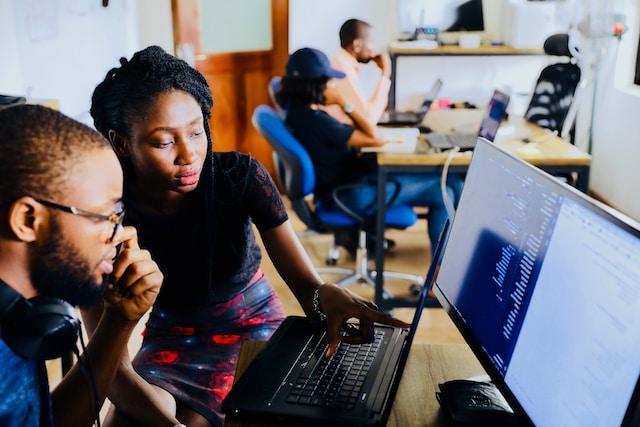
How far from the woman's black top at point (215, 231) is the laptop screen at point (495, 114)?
51.5 inches

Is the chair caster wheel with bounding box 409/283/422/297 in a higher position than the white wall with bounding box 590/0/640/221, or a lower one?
lower

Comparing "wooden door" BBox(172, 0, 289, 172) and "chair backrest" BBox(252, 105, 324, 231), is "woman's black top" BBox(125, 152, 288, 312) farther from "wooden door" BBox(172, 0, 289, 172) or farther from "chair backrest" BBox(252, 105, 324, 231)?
"wooden door" BBox(172, 0, 289, 172)

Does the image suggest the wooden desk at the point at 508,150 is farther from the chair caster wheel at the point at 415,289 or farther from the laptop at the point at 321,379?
the laptop at the point at 321,379

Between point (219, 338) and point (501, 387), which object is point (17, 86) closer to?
point (219, 338)

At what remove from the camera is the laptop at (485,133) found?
2.57 m

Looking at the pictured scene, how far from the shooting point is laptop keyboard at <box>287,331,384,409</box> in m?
1.01

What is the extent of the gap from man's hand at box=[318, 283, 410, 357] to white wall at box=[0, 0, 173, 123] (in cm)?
169

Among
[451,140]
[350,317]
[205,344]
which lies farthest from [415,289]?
[350,317]

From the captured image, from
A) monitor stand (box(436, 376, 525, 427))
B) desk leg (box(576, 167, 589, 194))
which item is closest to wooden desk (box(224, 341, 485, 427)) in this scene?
monitor stand (box(436, 376, 525, 427))

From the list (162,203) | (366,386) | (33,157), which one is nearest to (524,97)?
(162,203)

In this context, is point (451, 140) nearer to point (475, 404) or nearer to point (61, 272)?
point (475, 404)

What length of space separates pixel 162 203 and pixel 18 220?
2.16 feet

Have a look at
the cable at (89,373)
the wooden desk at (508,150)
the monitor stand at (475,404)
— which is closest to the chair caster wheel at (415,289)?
the wooden desk at (508,150)

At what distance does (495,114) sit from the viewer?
2.61m
